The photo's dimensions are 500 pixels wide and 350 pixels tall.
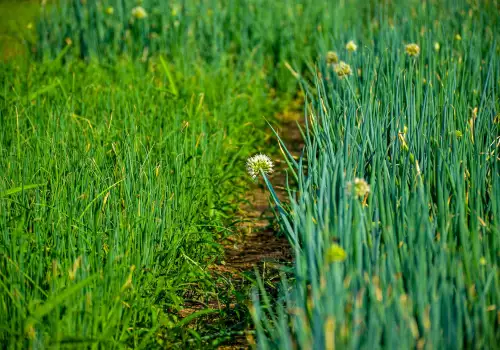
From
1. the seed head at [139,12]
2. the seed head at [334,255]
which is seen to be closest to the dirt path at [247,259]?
the seed head at [334,255]

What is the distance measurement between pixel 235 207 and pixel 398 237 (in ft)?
4.67

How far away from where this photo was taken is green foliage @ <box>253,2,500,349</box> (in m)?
1.48

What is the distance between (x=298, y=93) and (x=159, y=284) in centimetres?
348

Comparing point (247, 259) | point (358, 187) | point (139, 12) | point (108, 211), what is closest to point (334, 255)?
point (358, 187)

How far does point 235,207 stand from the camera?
129 inches

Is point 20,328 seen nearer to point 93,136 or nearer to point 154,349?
point 154,349

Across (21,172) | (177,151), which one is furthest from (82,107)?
(21,172)

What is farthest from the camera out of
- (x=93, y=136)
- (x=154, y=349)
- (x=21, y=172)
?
(x=93, y=136)

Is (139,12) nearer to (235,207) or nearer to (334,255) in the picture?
(235,207)

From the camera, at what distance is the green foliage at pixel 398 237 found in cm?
148

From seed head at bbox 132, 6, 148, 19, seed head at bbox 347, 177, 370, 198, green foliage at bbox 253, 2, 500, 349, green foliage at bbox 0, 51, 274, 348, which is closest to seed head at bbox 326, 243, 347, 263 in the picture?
green foliage at bbox 253, 2, 500, 349

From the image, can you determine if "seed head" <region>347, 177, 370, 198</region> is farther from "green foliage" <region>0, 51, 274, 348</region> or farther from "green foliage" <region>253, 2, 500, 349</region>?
"green foliage" <region>0, 51, 274, 348</region>

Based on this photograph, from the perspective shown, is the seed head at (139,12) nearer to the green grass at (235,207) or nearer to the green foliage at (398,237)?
the green grass at (235,207)

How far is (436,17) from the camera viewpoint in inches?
197
